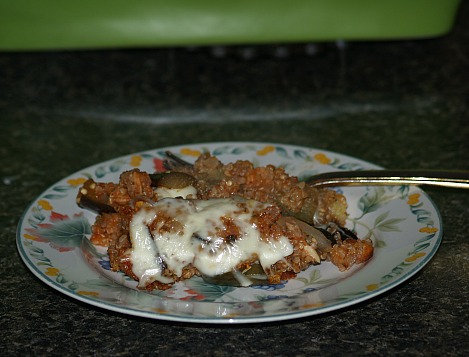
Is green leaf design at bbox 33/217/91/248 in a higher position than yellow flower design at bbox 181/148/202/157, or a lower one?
lower

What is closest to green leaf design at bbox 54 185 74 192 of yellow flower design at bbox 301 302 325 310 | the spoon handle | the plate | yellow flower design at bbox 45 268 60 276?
the plate

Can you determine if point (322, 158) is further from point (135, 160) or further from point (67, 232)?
point (67, 232)

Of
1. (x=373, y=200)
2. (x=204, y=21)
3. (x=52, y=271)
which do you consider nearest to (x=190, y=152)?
(x=373, y=200)

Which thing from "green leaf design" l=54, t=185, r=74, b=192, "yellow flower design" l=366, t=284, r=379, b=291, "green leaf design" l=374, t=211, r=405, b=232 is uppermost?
"green leaf design" l=54, t=185, r=74, b=192

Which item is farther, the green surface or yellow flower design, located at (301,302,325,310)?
the green surface

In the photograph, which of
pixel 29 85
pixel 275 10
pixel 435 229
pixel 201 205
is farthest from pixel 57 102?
pixel 435 229

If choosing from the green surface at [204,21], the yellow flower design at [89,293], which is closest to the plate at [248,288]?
the yellow flower design at [89,293]

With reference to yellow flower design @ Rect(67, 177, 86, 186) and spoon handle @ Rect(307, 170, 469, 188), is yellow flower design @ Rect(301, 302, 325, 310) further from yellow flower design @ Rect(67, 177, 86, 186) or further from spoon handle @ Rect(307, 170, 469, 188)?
yellow flower design @ Rect(67, 177, 86, 186)
